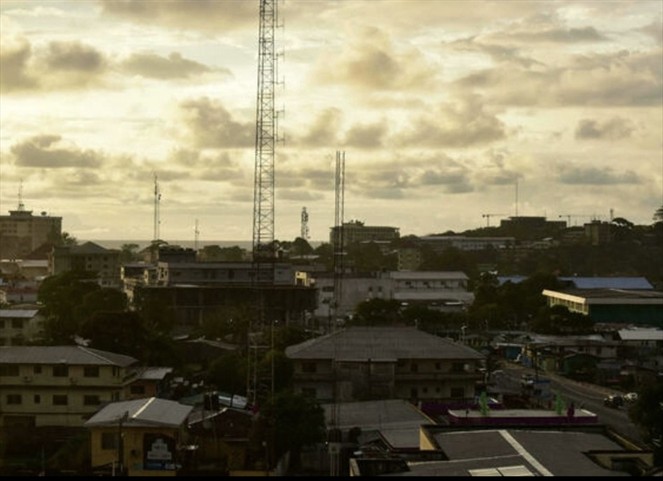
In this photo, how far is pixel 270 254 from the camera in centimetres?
2517

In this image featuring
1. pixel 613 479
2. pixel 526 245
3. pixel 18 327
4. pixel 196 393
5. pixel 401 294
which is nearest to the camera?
pixel 613 479

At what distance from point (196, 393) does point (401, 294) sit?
22.0 m

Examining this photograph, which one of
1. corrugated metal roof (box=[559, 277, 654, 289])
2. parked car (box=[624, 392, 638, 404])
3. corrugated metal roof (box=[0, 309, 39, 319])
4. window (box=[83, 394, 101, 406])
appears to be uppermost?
corrugated metal roof (box=[559, 277, 654, 289])

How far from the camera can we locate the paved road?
15520mm

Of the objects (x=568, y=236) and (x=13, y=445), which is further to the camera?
(x=568, y=236)

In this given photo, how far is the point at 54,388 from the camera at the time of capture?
1524 cm

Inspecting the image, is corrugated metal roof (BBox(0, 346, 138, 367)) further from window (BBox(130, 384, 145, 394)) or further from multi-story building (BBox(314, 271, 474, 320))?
multi-story building (BBox(314, 271, 474, 320))

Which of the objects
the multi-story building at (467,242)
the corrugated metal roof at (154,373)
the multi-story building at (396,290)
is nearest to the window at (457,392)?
the corrugated metal roof at (154,373)

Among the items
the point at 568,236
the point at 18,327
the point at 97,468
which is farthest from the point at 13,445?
the point at 568,236

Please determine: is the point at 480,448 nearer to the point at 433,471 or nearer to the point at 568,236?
the point at 433,471

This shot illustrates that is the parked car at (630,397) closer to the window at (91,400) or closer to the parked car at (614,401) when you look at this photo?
the parked car at (614,401)

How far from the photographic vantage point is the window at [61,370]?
601 inches

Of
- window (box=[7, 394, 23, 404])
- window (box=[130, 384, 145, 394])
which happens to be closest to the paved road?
window (box=[130, 384, 145, 394])

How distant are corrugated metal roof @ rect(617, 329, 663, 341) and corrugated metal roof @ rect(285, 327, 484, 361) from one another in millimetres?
7820
